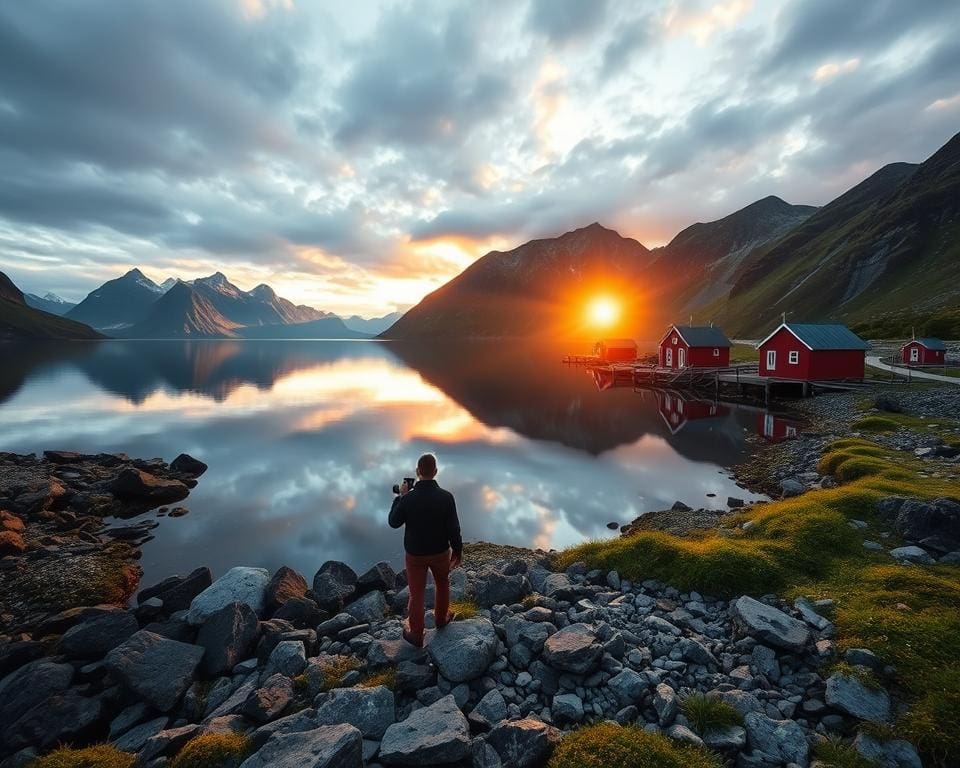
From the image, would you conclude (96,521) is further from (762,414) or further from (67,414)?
(762,414)

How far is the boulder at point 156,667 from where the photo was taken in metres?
9.06

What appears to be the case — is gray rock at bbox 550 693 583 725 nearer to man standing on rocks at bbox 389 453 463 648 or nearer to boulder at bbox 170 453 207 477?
man standing on rocks at bbox 389 453 463 648

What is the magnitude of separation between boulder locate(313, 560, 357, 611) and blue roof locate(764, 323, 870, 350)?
51.5m

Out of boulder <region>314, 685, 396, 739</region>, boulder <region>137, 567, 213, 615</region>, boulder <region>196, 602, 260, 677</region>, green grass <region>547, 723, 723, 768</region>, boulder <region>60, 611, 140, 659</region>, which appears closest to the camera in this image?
green grass <region>547, 723, 723, 768</region>

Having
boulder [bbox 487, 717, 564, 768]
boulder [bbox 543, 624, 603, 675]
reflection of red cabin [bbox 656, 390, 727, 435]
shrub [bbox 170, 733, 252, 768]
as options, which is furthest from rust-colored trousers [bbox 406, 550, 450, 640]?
reflection of red cabin [bbox 656, 390, 727, 435]

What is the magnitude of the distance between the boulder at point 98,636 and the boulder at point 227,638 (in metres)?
2.14

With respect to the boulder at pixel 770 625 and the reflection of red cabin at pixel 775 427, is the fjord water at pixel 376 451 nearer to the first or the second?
the reflection of red cabin at pixel 775 427

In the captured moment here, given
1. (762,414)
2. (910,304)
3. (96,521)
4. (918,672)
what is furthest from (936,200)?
(96,521)

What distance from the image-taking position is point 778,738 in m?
6.36

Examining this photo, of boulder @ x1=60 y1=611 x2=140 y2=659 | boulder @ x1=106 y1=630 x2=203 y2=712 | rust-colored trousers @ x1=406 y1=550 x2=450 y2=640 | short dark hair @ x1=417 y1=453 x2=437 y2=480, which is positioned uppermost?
short dark hair @ x1=417 y1=453 x2=437 y2=480

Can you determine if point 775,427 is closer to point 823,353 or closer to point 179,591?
point 823,353

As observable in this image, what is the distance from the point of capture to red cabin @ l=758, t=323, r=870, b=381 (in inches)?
1881

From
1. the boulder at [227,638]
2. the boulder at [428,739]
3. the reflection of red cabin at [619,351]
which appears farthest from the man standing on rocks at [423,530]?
the reflection of red cabin at [619,351]

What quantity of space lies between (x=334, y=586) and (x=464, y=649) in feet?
23.3
